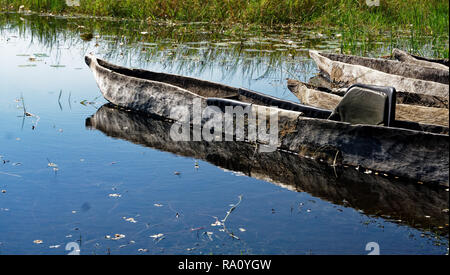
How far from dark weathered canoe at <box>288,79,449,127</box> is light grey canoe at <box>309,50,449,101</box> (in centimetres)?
56

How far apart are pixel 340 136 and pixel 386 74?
2.85 metres

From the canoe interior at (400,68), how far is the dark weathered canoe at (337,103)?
59.1 inches

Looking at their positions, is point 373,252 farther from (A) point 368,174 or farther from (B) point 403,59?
(B) point 403,59

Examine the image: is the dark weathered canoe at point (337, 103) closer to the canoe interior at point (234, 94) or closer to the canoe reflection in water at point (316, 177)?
the canoe interior at point (234, 94)

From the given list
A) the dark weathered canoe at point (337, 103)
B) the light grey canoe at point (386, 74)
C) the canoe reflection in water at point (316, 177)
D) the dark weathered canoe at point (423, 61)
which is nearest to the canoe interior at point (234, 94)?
the canoe reflection in water at point (316, 177)

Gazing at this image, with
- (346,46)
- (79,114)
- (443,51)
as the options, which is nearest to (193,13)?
(346,46)

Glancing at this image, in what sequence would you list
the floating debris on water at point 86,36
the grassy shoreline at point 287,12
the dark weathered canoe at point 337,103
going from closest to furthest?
the dark weathered canoe at point 337,103 → the floating debris on water at point 86,36 → the grassy shoreline at point 287,12

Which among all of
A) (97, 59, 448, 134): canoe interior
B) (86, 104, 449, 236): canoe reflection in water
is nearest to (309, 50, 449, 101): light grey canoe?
(97, 59, 448, 134): canoe interior

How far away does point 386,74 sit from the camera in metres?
8.98

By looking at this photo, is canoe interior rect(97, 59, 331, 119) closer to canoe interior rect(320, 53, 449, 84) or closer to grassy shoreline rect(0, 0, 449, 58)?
canoe interior rect(320, 53, 449, 84)

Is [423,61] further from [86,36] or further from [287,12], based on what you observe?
[86,36]

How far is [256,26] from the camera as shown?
1616 cm

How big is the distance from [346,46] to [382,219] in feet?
25.4

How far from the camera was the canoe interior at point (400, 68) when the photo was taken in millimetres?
9015
